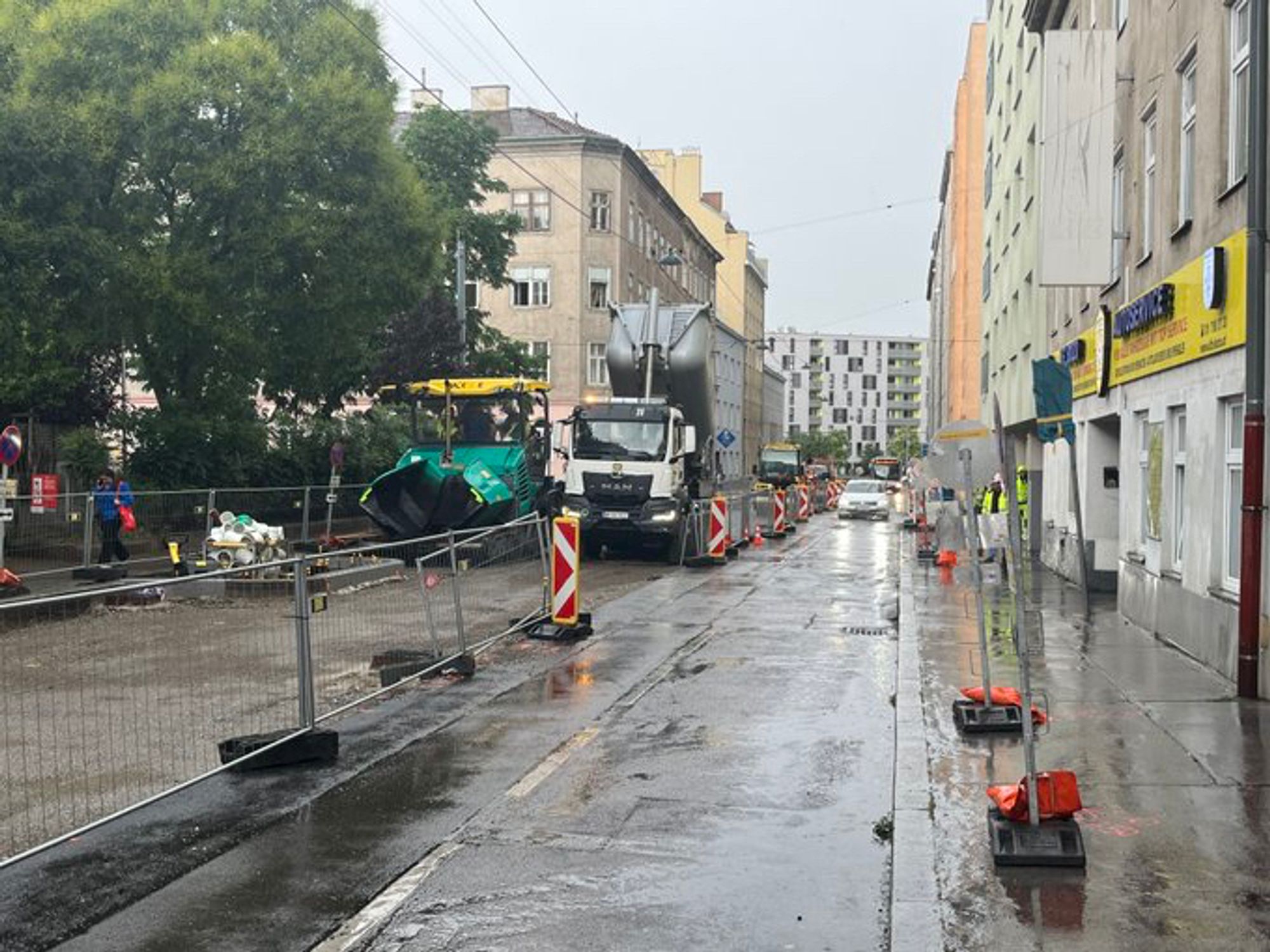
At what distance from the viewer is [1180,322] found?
12859 mm

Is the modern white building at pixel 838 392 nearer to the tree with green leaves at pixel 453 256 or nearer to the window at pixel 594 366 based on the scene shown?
the window at pixel 594 366

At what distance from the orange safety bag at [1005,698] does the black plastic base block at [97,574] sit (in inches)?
535

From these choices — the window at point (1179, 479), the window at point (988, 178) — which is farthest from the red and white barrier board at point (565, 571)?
the window at point (988, 178)

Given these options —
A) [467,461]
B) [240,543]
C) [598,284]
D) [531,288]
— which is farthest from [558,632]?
[531,288]

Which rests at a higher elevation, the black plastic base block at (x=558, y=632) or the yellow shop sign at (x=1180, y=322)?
the yellow shop sign at (x=1180, y=322)

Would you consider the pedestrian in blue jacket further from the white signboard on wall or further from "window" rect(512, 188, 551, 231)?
"window" rect(512, 188, 551, 231)

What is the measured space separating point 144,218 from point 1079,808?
20.5 metres

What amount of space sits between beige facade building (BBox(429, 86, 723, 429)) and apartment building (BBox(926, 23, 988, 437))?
15.5 meters

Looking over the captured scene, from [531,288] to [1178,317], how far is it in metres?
46.2

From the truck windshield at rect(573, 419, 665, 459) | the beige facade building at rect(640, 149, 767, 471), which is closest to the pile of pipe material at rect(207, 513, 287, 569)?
the truck windshield at rect(573, 419, 665, 459)

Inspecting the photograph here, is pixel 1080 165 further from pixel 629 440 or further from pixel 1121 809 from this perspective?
pixel 1121 809

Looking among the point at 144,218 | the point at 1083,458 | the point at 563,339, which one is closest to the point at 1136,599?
the point at 1083,458

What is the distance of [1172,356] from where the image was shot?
13.3 meters

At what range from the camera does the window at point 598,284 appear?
5734 cm
